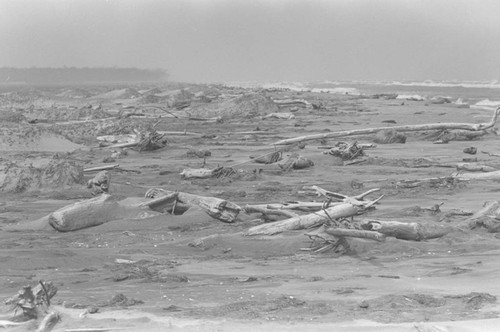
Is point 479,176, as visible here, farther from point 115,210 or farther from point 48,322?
point 48,322

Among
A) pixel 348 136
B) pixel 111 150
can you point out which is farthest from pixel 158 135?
pixel 348 136

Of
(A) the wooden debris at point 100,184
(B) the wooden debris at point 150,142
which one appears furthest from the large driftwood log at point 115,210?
(B) the wooden debris at point 150,142

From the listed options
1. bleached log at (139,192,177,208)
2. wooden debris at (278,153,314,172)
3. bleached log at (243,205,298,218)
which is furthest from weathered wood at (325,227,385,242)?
wooden debris at (278,153,314,172)

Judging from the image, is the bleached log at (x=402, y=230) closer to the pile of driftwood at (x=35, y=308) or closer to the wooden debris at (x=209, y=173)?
the pile of driftwood at (x=35, y=308)

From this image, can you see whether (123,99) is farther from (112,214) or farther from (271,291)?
(271,291)

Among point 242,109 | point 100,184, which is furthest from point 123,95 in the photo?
point 100,184
